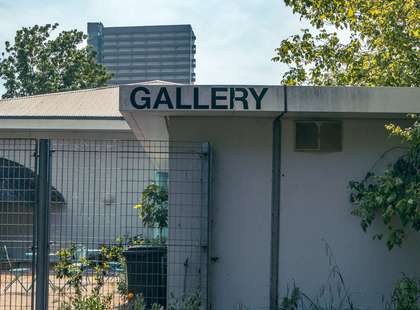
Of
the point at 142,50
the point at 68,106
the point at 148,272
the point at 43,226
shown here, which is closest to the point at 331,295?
the point at 148,272

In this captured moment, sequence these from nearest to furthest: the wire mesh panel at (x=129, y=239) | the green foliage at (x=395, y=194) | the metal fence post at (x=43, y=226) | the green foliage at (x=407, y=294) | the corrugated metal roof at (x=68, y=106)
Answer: the green foliage at (x=395, y=194), the green foliage at (x=407, y=294), the metal fence post at (x=43, y=226), the wire mesh panel at (x=129, y=239), the corrugated metal roof at (x=68, y=106)

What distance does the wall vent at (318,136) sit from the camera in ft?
25.8

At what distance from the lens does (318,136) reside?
309 inches

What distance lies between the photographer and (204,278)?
300 inches

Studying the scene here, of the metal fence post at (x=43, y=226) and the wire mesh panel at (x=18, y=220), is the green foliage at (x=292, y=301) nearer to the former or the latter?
the metal fence post at (x=43, y=226)

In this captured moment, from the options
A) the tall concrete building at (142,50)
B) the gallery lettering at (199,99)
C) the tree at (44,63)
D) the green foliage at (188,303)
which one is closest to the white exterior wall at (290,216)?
the green foliage at (188,303)

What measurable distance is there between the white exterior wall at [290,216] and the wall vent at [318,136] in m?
0.08

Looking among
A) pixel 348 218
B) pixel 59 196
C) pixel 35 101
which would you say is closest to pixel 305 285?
pixel 348 218

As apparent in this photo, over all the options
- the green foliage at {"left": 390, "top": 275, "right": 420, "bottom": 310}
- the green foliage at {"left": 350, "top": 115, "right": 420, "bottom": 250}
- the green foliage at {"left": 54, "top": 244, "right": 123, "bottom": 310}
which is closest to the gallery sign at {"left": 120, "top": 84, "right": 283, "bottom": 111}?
the green foliage at {"left": 350, "top": 115, "right": 420, "bottom": 250}

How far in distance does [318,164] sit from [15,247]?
3722 mm

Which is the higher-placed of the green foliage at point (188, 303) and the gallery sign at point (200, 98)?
the gallery sign at point (200, 98)

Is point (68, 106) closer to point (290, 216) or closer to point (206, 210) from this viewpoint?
point (206, 210)

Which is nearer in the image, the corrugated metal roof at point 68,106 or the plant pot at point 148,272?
the plant pot at point 148,272

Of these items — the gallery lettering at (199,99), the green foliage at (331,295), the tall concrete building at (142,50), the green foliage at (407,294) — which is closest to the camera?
the green foliage at (407,294)
